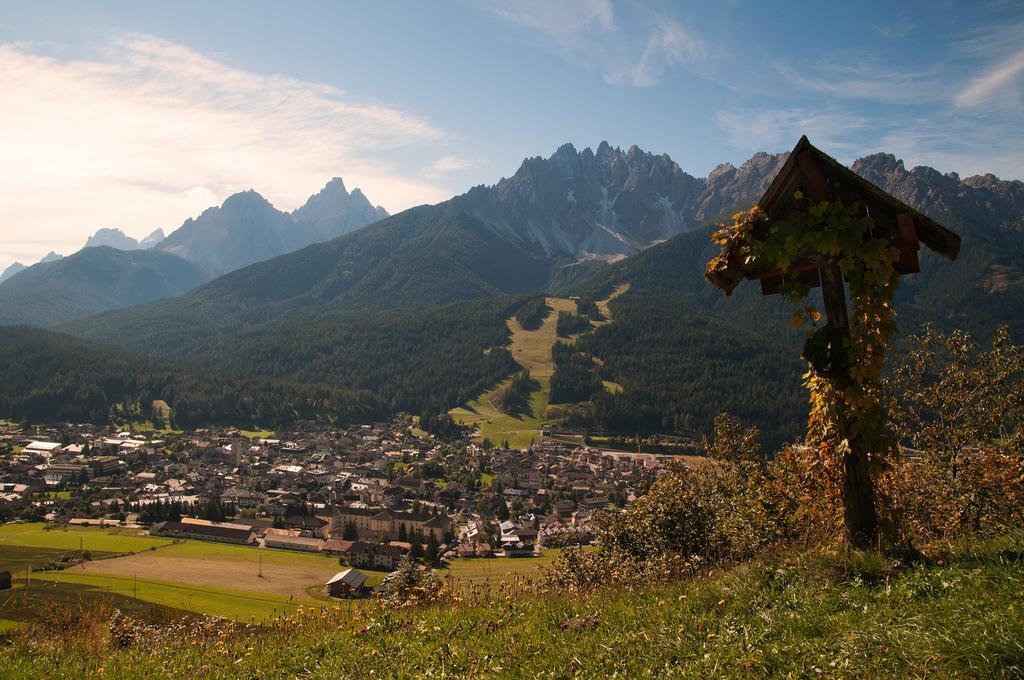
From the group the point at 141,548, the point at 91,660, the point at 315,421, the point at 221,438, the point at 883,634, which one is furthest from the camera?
the point at 315,421

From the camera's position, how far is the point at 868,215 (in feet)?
21.2

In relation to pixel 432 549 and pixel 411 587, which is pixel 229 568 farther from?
pixel 411 587

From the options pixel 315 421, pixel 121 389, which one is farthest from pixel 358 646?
pixel 121 389

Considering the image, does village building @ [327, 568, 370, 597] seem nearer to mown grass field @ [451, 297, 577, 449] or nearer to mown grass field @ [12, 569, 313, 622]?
mown grass field @ [12, 569, 313, 622]

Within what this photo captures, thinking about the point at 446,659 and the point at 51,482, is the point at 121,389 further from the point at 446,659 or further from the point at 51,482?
the point at 446,659

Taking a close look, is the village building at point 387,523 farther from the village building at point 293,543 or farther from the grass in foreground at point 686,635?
the grass in foreground at point 686,635

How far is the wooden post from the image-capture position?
6.41 m

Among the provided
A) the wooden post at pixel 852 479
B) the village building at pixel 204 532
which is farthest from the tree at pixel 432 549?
the wooden post at pixel 852 479

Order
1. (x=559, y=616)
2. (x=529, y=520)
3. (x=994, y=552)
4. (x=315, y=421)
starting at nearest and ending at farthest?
(x=994, y=552)
(x=559, y=616)
(x=529, y=520)
(x=315, y=421)

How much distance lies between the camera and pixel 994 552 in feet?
18.5

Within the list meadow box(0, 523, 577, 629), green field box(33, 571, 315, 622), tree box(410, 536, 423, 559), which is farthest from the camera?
tree box(410, 536, 423, 559)

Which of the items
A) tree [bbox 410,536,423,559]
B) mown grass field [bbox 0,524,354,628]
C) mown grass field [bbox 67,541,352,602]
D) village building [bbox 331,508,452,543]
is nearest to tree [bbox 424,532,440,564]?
tree [bbox 410,536,423,559]

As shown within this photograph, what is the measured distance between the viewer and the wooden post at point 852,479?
6406 mm

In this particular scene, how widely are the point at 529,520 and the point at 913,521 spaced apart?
208 feet
